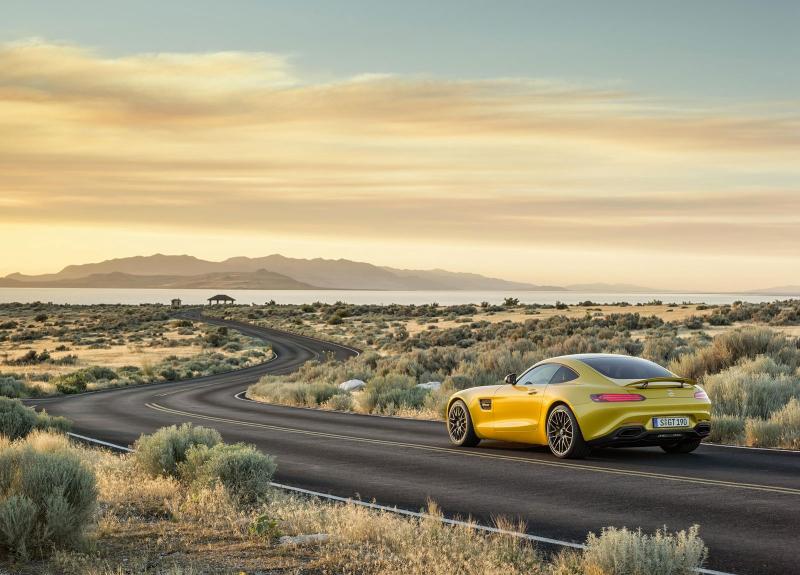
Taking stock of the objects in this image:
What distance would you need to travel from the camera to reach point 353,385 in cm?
3828

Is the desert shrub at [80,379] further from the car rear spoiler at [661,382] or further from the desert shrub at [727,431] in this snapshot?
the car rear spoiler at [661,382]

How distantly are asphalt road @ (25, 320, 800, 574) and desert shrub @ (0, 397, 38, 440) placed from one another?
1.86 m

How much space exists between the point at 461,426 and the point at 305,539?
27.5 ft

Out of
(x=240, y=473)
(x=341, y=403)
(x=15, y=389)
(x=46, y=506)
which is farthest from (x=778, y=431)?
(x=15, y=389)

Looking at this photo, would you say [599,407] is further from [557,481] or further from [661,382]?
[557,481]

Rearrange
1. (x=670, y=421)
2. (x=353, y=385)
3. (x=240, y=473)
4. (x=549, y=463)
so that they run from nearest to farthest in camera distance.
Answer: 1. (x=240, y=473)
2. (x=670, y=421)
3. (x=549, y=463)
4. (x=353, y=385)

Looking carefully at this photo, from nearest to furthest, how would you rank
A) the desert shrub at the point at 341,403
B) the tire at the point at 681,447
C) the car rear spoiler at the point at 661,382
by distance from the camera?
the car rear spoiler at the point at 661,382
the tire at the point at 681,447
the desert shrub at the point at 341,403

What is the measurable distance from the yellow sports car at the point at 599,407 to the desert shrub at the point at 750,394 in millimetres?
4823

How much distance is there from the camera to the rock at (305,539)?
9.58 metres

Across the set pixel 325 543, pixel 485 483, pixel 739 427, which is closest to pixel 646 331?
pixel 739 427

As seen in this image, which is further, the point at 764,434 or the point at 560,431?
the point at 764,434

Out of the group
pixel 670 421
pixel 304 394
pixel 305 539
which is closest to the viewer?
pixel 305 539

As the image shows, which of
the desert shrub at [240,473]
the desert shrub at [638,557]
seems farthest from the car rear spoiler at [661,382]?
the desert shrub at [638,557]

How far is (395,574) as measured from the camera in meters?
7.99
